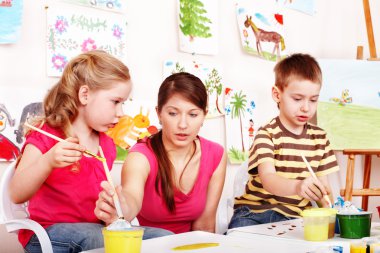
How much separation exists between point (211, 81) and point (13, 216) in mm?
1403

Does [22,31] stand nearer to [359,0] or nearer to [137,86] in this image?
[137,86]

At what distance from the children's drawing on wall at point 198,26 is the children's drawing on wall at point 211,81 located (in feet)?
0.22

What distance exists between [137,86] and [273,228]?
1236 mm

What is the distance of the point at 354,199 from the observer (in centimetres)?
343

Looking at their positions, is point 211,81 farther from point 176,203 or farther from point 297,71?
point 176,203

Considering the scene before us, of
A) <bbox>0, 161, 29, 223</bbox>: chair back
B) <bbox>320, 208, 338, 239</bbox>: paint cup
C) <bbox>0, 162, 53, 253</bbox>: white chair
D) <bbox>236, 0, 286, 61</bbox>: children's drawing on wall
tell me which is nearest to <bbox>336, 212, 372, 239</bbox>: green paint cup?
<bbox>320, 208, 338, 239</bbox>: paint cup

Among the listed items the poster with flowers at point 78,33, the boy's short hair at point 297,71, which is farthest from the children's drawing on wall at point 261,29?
the boy's short hair at point 297,71

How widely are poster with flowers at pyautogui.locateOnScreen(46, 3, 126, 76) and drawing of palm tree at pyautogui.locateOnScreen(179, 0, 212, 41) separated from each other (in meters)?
0.34

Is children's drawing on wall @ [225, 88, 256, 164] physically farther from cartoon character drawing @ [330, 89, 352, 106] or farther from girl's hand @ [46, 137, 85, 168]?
girl's hand @ [46, 137, 85, 168]

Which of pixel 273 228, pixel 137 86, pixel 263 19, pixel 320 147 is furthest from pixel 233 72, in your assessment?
pixel 273 228

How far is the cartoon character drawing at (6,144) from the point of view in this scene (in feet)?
6.54

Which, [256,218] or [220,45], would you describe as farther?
[220,45]

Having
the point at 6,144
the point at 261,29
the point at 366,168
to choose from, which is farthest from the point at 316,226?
the point at 366,168

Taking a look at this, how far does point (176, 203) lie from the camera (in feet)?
5.63
